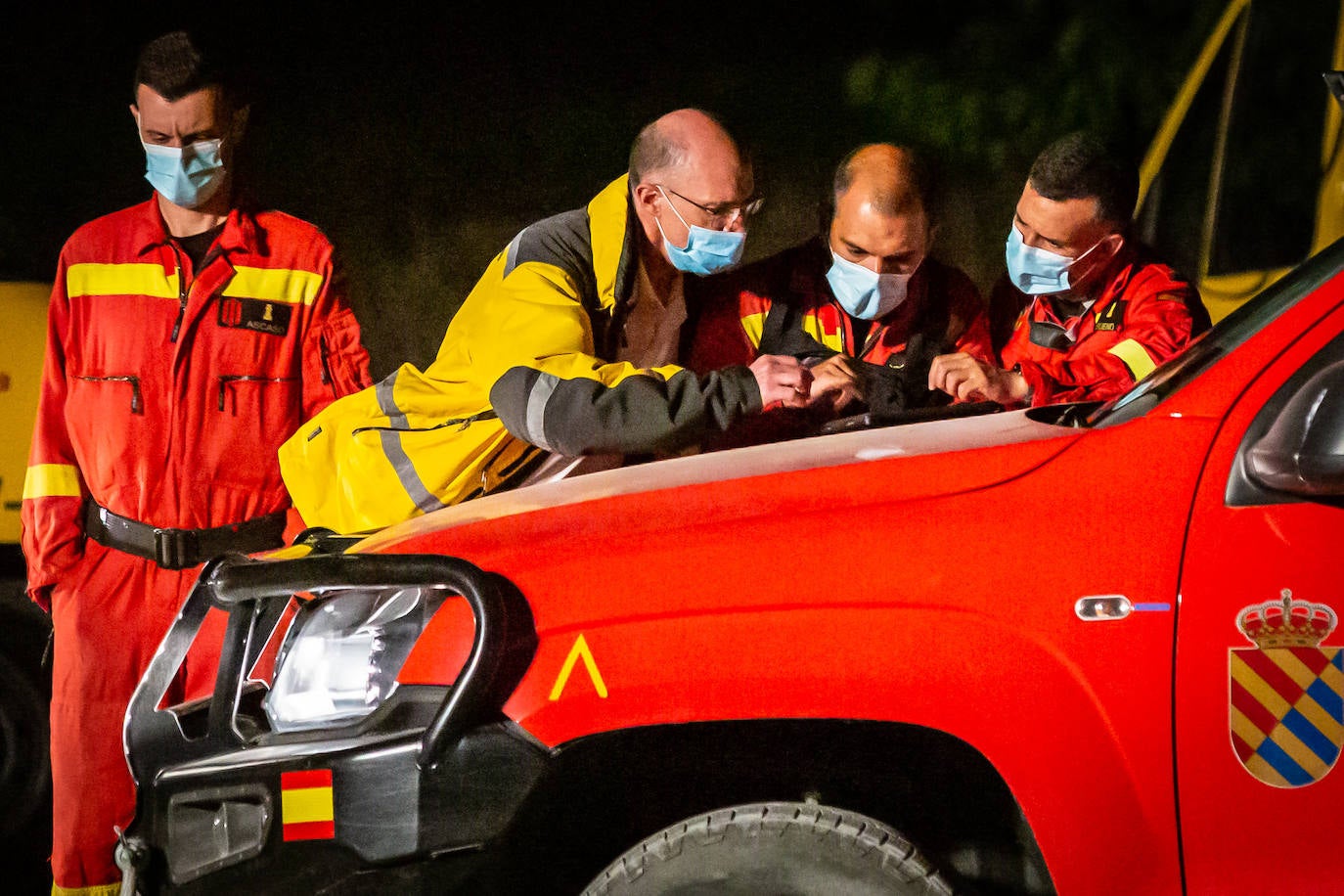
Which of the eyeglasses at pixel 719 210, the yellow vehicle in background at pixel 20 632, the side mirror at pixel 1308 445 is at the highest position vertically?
the eyeglasses at pixel 719 210

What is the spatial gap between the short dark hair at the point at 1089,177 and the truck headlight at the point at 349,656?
2.58 m

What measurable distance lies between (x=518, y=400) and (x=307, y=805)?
1.44 m

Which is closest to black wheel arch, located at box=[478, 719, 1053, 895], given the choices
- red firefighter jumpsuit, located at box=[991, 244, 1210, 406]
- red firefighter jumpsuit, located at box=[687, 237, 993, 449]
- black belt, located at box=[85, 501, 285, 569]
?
red firefighter jumpsuit, located at box=[991, 244, 1210, 406]

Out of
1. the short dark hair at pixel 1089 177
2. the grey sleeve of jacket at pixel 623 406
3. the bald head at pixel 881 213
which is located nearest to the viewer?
the grey sleeve of jacket at pixel 623 406

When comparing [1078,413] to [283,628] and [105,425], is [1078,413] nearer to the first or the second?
[283,628]

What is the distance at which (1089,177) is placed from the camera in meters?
3.84

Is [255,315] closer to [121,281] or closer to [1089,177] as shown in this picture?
[121,281]

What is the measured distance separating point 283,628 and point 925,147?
3.08m

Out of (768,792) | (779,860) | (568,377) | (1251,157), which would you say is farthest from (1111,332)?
(779,860)

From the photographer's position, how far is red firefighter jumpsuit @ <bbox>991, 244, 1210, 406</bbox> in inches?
129

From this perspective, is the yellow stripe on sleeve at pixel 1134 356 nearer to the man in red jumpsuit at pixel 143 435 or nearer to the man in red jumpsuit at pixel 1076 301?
the man in red jumpsuit at pixel 1076 301

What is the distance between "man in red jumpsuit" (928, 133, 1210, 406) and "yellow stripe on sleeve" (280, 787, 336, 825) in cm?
185

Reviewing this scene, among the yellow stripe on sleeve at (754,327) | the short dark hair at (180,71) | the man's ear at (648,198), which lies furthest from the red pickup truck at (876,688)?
the short dark hair at (180,71)

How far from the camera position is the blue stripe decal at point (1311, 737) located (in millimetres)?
1662
